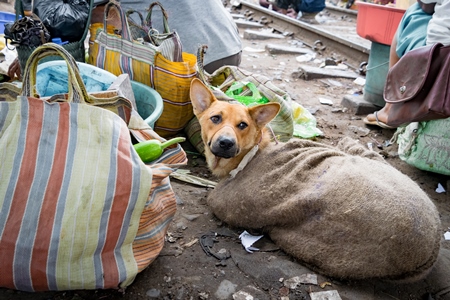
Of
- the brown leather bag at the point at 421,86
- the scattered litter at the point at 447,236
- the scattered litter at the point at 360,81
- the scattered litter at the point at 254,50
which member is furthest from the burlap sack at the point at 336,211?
the scattered litter at the point at 254,50

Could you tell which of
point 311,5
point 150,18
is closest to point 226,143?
point 150,18

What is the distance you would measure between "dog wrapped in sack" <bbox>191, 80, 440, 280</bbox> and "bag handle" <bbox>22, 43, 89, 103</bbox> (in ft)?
2.95

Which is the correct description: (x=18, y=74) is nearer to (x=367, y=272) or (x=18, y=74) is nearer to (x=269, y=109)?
(x=269, y=109)

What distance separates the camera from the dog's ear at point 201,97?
2.56 meters

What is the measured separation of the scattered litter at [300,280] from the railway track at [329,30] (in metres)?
5.39

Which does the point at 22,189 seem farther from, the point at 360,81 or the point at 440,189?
the point at 360,81

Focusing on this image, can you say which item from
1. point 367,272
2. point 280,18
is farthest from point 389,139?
point 280,18

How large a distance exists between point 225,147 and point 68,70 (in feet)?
3.31

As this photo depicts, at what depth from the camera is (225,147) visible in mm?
2332

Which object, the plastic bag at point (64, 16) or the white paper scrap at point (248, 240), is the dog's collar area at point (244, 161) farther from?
the plastic bag at point (64, 16)

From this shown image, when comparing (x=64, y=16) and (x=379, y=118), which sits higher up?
(x=64, y=16)

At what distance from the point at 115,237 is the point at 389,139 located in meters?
3.47

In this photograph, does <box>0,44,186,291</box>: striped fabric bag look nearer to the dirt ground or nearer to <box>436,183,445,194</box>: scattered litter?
the dirt ground

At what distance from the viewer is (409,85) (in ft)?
10.3
